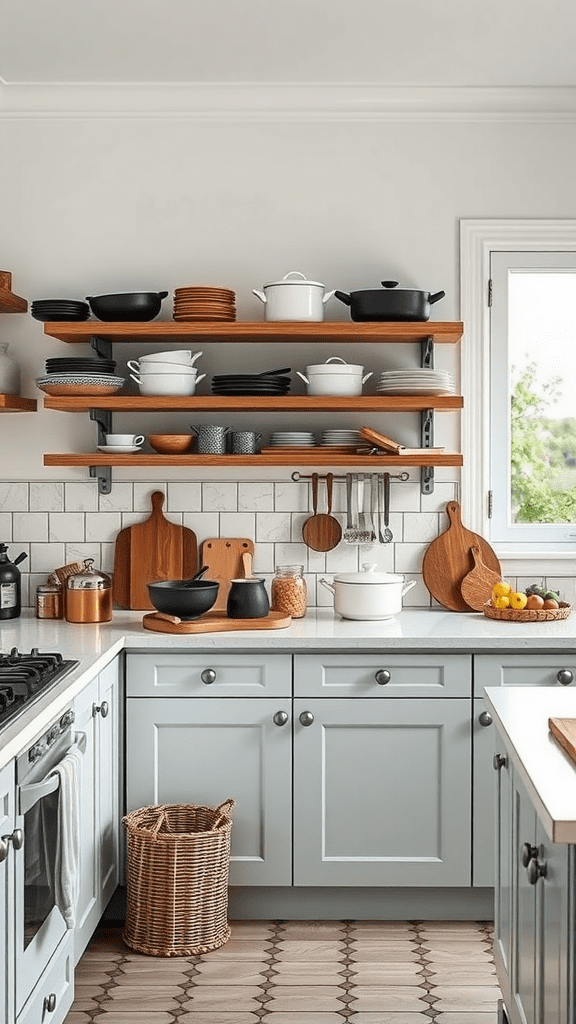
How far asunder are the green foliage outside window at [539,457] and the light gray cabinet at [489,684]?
2.68 feet

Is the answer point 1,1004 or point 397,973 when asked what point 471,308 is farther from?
point 1,1004

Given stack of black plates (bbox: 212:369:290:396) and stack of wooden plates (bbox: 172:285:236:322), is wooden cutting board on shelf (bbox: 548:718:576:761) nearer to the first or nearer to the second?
stack of black plates (bbox: 212:369:290:396)

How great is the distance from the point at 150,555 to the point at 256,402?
75cm

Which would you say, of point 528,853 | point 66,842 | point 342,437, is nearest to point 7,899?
point 66,842

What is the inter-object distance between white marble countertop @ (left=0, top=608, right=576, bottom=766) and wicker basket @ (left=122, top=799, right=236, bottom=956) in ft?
1.78

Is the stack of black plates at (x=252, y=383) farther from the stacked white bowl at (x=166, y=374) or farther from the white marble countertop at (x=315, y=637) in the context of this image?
the white marble countertop at (x=315, y=637)

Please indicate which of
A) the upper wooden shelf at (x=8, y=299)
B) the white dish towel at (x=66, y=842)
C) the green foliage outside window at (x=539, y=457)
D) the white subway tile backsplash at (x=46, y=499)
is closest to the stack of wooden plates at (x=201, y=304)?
the upper wooden shelf at (x=8, y=299)

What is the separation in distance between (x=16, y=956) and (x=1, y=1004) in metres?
0.14

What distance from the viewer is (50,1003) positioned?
2613 millimetres

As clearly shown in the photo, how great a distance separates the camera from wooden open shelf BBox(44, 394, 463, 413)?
3.88 meters

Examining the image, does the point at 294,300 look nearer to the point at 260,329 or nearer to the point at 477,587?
the point at 260,329

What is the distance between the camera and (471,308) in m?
4.18

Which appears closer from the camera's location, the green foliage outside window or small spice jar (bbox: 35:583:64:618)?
small spice jar (bbox: 35:583:64:618)

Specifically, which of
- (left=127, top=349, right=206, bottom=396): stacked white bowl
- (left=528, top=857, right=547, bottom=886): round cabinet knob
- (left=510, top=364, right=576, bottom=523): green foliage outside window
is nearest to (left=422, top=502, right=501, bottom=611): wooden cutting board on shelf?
(left=510, top=364, right=576, bottom=523): green foliage outside window
